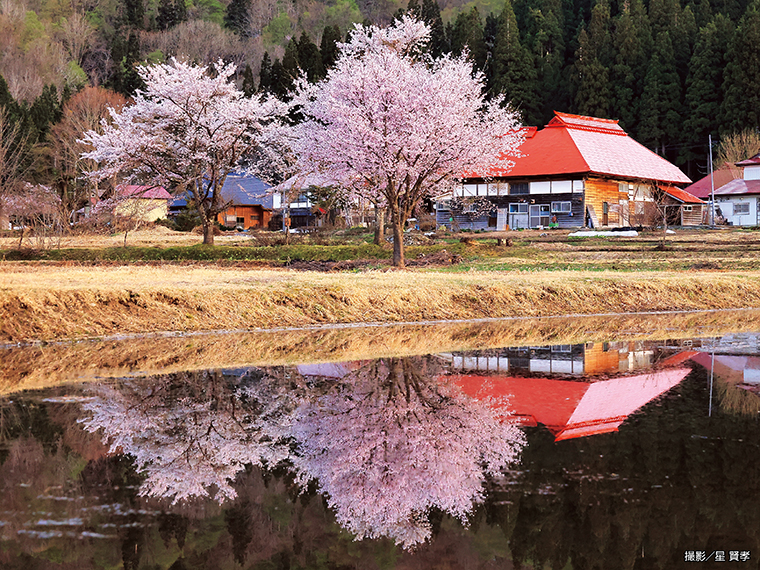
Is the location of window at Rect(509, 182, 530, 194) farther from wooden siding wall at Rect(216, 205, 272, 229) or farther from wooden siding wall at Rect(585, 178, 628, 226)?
wooden siding wall at Rect(216, 205, 272, 229)

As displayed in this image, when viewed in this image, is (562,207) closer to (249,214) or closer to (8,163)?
(249,214)

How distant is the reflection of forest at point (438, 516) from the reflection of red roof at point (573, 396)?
0.77m

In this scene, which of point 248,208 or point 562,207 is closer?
point 562,207

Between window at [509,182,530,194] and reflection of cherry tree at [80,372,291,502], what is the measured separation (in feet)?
131

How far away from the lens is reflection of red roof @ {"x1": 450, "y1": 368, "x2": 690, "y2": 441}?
8.10m

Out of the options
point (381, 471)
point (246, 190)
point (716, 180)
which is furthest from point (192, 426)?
point (716, 180)

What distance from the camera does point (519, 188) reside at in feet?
159

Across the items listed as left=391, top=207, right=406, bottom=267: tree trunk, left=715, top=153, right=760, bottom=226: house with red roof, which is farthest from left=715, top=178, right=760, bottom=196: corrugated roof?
left=391, top=207, right=406, bottom=267: tree trunk


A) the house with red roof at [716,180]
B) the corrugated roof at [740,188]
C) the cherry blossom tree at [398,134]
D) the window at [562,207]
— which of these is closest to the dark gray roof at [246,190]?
the window at [562,207]

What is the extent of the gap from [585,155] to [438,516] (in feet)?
145

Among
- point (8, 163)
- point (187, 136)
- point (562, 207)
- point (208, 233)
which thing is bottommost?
point (208, 233)

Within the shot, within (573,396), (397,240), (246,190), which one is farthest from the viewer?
(246,190)

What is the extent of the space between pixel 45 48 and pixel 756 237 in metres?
83.1

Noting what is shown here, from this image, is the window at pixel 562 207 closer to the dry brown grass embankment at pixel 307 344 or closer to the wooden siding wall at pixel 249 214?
the wooden siding wall at pixel 249 214
